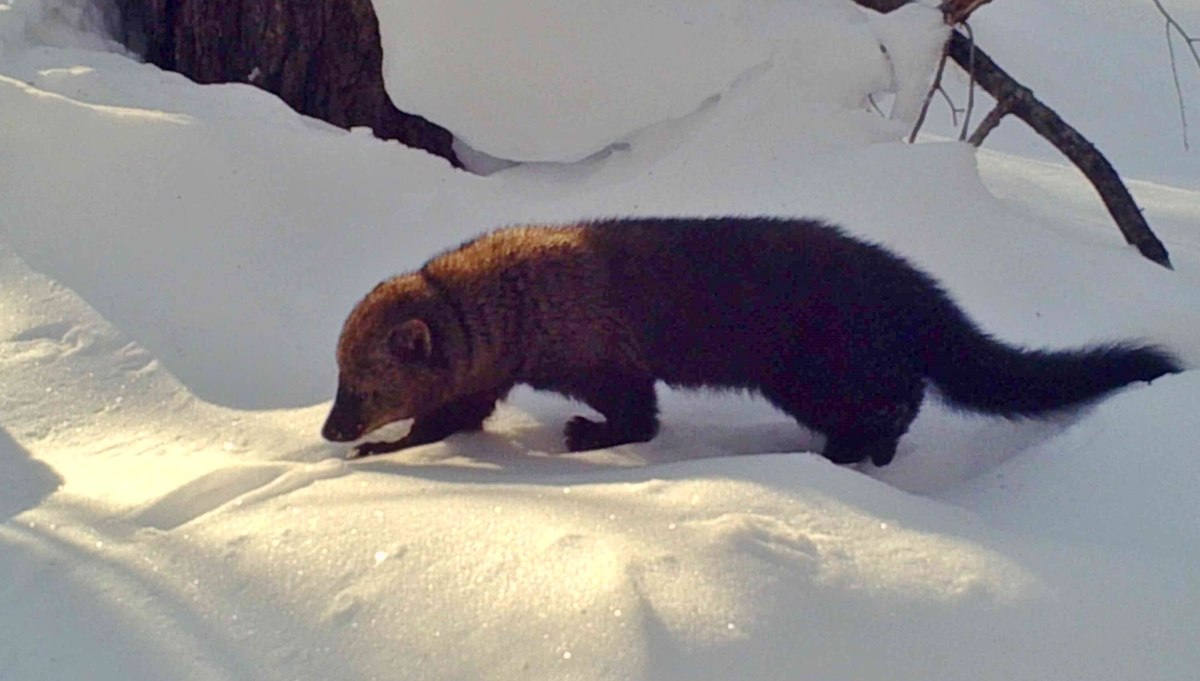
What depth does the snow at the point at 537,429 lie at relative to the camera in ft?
5.86

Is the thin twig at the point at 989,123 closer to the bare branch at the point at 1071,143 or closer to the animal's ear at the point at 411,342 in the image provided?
the bare branch at the point at 1071,143

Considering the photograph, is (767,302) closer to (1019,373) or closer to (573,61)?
(1019,373)

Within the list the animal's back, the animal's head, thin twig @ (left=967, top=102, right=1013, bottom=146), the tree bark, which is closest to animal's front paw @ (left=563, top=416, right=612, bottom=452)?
the animal's back

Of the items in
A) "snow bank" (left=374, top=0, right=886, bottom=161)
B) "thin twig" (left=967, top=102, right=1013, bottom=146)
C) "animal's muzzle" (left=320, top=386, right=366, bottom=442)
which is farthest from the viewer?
"thin twig" (left=967, top=102, right=1013, bottom=146)

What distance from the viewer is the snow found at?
1787 millimetres

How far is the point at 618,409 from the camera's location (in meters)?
2.94

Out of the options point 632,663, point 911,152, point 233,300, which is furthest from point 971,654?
point 911,152

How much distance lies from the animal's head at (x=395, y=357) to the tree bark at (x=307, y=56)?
1952 mm

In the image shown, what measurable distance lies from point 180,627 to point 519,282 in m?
1.50

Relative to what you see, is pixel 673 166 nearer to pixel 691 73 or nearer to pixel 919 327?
pixel 691 73

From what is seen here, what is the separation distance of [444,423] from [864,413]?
3.71 ft

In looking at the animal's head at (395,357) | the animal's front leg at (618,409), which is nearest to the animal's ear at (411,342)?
the animal's head at (395,357)

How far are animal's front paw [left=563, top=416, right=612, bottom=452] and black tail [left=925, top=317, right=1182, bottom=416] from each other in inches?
34.8

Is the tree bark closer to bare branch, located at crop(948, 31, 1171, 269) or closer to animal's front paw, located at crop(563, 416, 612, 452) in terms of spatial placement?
animal's front paw, located at crop(563, 416, 612, 452)
